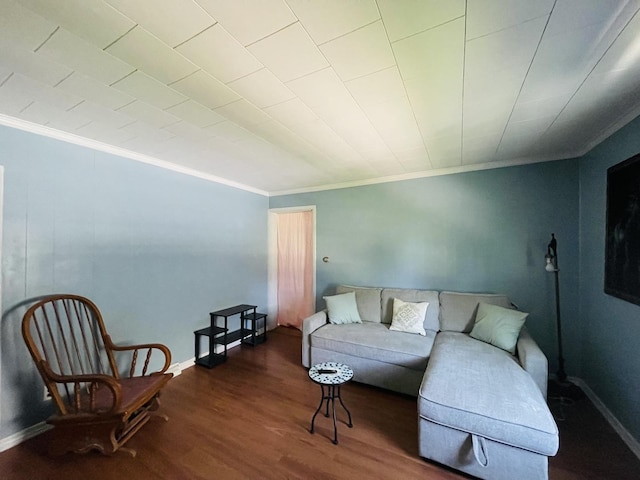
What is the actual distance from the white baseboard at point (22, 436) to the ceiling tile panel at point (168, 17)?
291 cm

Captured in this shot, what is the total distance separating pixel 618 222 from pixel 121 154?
4460mm

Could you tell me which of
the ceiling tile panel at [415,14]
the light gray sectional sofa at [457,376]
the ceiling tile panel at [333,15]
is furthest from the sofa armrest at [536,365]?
the ceiling tile panel at [333,15]

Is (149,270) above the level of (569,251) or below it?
below

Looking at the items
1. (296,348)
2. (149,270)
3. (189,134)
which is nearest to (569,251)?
(296,348)

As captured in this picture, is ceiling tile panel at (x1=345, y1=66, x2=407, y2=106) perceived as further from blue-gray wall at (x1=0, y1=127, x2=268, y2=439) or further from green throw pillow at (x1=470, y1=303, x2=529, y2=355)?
blue-gray wall at (x1=0, y1=127, x2=268, y2=439)

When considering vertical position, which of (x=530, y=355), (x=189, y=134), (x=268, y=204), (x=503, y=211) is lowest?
(x=530, y=355)

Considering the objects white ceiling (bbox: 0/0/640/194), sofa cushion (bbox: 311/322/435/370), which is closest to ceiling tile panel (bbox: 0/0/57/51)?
white ceiling (bbox: 0/0/640/194)

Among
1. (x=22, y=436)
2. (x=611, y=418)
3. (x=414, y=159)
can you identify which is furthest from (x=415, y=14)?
(x=22, y=436)

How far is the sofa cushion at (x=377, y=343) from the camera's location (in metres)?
2.37

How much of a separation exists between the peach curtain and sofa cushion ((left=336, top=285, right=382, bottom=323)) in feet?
4.27

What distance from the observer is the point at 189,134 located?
7.01ft

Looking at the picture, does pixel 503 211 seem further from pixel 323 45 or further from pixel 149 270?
pixel 149 270

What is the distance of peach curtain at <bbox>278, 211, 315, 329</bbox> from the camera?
176 inches

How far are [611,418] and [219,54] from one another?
12.5 ft
